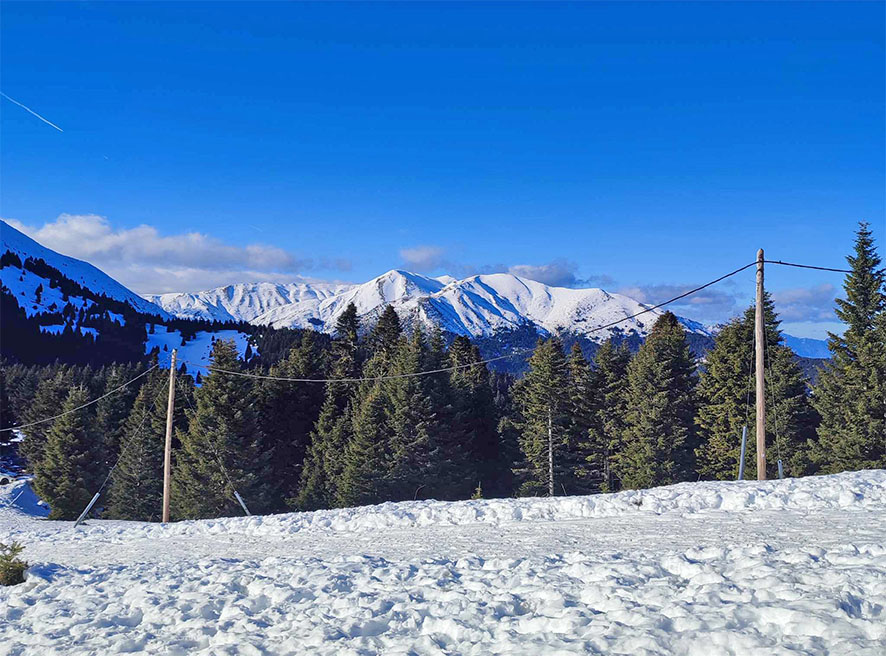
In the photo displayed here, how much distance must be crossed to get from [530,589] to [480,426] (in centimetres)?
3957

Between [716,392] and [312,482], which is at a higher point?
[716,392]

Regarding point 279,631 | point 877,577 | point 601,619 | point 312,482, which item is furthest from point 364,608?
point 312,482

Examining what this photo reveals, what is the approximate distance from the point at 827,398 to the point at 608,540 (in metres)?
29.8

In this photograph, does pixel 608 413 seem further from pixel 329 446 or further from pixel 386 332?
pixel 386 332

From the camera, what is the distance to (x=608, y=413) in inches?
1650

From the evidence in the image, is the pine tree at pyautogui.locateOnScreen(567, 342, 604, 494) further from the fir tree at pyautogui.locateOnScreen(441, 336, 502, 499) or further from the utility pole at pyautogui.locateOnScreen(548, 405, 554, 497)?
the fir tree at pyautogui.locateOnScreen(441, 336, 502, 499)

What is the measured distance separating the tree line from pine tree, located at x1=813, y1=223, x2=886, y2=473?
0.26 feet

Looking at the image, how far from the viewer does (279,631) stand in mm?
7328

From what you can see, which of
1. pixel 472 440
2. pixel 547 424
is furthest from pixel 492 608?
pixel 472 440

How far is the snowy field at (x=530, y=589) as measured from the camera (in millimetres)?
6129

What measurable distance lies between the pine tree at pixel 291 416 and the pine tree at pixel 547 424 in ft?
52.7

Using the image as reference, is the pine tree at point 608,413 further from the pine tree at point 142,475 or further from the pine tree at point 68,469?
the pine tree at point 68,469

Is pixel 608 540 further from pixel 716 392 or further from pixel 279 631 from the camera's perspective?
pixel 716 392

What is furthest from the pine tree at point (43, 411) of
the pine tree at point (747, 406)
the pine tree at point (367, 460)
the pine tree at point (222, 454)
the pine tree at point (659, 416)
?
the pine tree at point (747, 406)
